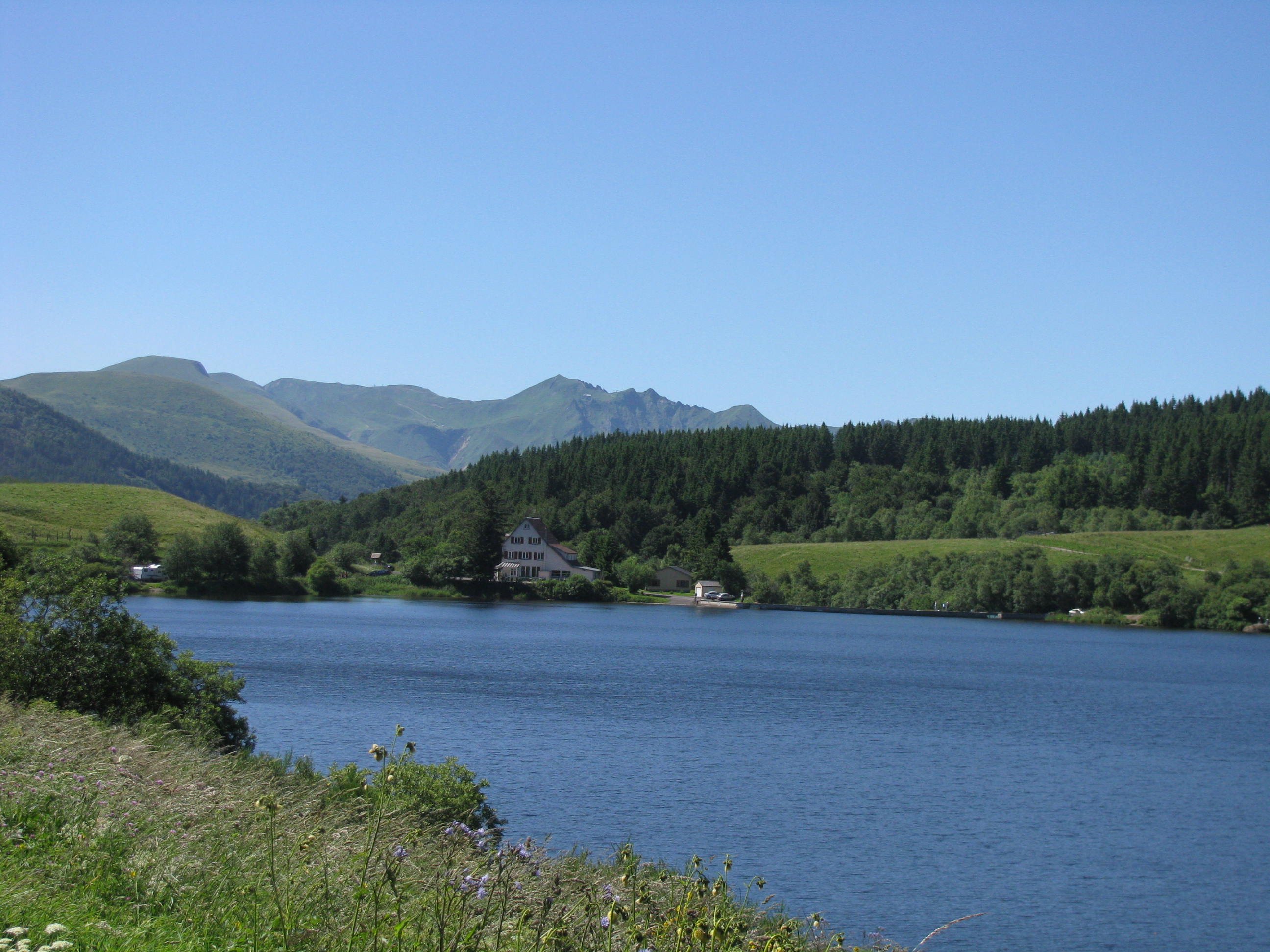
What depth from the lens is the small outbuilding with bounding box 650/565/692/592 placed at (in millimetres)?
156000

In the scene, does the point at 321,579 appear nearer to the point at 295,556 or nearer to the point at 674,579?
the point at 295,556

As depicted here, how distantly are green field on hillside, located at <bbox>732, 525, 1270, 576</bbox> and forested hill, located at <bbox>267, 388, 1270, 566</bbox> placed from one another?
7.06 metres

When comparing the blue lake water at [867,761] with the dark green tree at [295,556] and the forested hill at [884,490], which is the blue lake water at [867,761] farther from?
the forested hill at [884,490]

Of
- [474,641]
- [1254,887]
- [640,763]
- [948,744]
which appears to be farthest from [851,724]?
[474,641]

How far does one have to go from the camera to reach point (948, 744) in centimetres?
4216

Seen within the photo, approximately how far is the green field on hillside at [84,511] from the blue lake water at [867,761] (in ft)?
208

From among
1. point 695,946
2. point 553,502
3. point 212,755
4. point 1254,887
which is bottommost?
point 1254,887

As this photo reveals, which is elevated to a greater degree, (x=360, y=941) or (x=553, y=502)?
(x=553, y=502)

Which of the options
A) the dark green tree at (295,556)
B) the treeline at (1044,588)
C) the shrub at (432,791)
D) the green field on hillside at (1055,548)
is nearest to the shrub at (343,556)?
the dark green tree at (295,556)

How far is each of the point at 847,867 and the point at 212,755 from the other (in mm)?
14328

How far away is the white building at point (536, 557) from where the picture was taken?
150m

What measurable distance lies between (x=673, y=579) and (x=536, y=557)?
21.2m

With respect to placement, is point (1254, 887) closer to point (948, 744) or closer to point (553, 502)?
point (948, 744)

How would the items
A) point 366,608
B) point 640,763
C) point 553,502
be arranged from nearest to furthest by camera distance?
point 640,763 < point 366,608 < point 553,502
